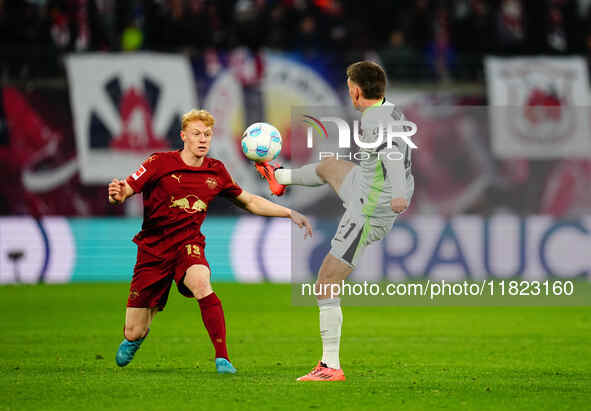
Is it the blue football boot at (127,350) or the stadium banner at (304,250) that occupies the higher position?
the blue football boot at (127,350)

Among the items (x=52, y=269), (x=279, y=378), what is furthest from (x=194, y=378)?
(x=52, y=269)

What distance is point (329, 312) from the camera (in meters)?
6.97

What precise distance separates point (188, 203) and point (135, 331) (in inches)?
39.2

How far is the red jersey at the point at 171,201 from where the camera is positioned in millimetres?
7492

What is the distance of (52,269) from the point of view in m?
16.5

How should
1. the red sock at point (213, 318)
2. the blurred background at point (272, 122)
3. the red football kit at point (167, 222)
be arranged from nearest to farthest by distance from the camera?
the red sock at point (213, 318), the red football kit at point (167, 222), the blurred background at point (272, 122)

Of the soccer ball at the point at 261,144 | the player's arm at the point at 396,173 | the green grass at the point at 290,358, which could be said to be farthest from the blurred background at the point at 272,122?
the player's arm at the point at 396,173

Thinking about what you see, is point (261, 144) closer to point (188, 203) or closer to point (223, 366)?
point (188, 203)

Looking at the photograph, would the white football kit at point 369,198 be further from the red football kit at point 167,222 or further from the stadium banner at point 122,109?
the stadium banner at point 122,109

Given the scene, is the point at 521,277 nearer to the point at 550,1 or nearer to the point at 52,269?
the point at 550,1

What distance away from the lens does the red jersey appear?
24.6 ft

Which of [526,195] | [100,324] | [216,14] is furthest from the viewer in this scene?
[216,14]

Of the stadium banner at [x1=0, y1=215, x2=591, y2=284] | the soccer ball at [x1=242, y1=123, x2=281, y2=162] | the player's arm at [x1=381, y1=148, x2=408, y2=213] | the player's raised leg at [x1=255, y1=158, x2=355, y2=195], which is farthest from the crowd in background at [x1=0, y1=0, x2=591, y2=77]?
the player's arm at [x1=381, y1=148, x2=408, y2=213]

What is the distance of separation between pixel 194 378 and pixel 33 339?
124 inches
